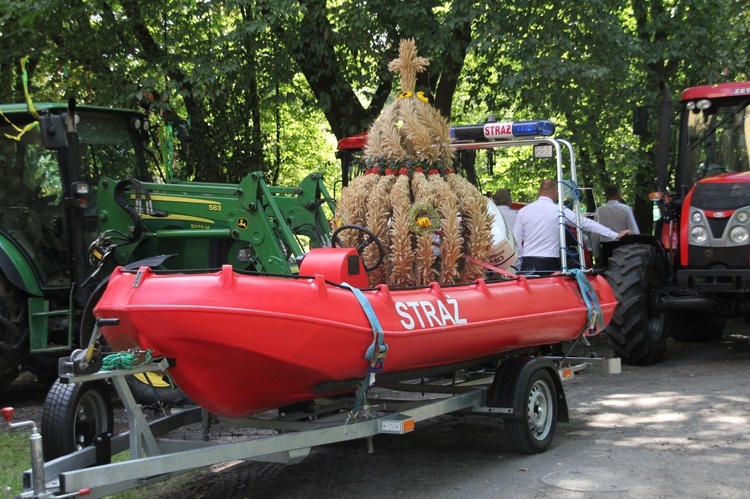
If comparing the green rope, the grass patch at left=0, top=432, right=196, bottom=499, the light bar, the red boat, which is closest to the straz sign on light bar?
the light bar

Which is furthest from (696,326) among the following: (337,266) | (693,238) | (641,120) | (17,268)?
(17,268)

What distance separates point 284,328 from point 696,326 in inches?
345

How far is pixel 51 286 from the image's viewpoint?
929 centimetres

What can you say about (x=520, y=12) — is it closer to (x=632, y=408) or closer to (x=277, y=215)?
(x=277, y=215)

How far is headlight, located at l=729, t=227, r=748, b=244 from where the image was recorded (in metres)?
10.3

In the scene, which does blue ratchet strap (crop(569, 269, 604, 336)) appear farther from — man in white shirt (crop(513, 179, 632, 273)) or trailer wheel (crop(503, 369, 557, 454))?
man in white shirt (crop(513, 179, 632, 273))

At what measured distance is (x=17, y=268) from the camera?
9109 millimetres

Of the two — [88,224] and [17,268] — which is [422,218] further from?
[17,268]

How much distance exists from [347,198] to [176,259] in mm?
3242

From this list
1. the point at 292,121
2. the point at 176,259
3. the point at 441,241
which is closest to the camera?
the point at 441,241

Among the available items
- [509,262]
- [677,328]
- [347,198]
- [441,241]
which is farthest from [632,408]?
[677,328]

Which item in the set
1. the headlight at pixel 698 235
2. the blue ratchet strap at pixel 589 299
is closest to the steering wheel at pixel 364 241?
the blue ratchet strap at pixel 589 299

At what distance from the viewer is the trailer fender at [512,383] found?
700 centimetres

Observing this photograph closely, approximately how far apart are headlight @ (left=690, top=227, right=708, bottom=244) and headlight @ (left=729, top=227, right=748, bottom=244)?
286mm
